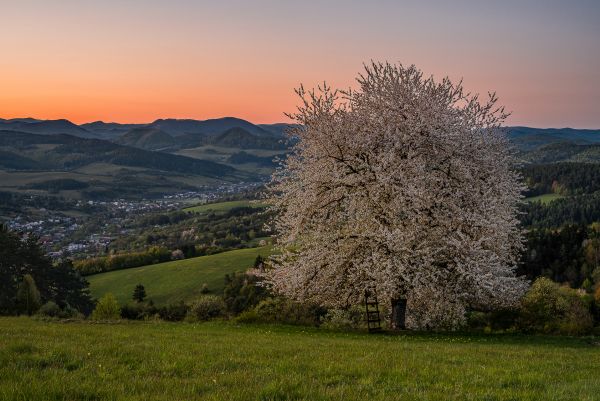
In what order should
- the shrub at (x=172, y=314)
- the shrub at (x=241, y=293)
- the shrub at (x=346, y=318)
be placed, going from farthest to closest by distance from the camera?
the shrub at (x=241, y=293), the shrub at (x=172, y=314), the shrub at (x=346, y=318)

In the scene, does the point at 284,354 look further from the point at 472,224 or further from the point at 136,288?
the point at 136,288

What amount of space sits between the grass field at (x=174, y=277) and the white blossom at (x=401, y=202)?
86.3 metres

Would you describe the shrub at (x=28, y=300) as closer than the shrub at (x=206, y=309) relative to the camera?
Yes

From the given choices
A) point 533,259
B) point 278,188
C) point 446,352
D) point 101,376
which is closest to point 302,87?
point 278,188

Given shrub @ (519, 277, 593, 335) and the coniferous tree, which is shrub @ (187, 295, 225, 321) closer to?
shrub @ (519, 277, 593, 335)

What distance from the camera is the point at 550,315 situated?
3450cm

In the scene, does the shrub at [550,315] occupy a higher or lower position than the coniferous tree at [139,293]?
higher

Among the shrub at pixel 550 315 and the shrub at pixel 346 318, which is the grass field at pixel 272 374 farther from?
the shrub at pixel 346 318

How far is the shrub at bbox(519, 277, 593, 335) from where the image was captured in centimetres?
3197

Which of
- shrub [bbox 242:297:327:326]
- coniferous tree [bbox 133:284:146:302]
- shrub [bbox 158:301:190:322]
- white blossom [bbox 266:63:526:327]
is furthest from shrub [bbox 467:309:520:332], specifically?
coniferous tree [bbox 133:284:146:302]

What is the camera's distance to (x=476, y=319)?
3947 cm

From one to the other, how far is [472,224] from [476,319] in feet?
52.5

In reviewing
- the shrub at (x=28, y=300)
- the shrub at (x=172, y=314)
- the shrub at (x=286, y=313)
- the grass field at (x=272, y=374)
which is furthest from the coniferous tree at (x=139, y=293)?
the grass field at (x=272, y=374)

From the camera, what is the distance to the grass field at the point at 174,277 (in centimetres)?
11312
